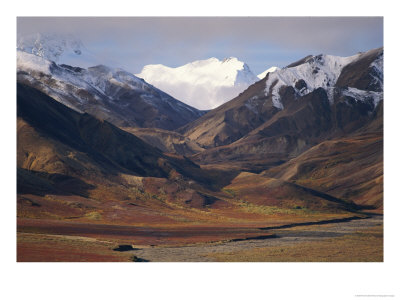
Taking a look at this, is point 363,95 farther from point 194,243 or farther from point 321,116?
point 194,243

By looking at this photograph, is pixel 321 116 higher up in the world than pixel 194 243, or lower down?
higher up

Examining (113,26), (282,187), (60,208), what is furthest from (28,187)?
(282,187)

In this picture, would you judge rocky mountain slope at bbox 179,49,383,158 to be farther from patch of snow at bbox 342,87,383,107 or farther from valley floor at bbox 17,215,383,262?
valley floor at bbox 17,215,383,262

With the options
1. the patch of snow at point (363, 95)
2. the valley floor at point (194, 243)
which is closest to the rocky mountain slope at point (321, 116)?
the patch of snow at point (363, 95)

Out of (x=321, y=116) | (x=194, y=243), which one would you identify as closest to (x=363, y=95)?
(x=321, y=116)

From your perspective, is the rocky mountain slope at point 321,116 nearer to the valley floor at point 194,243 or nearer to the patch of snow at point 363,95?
the patch of snow at point 363,95

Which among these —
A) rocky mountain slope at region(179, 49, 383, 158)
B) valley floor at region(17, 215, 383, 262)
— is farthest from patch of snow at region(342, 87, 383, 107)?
valley floor at region(17, 215, 383, 262)
